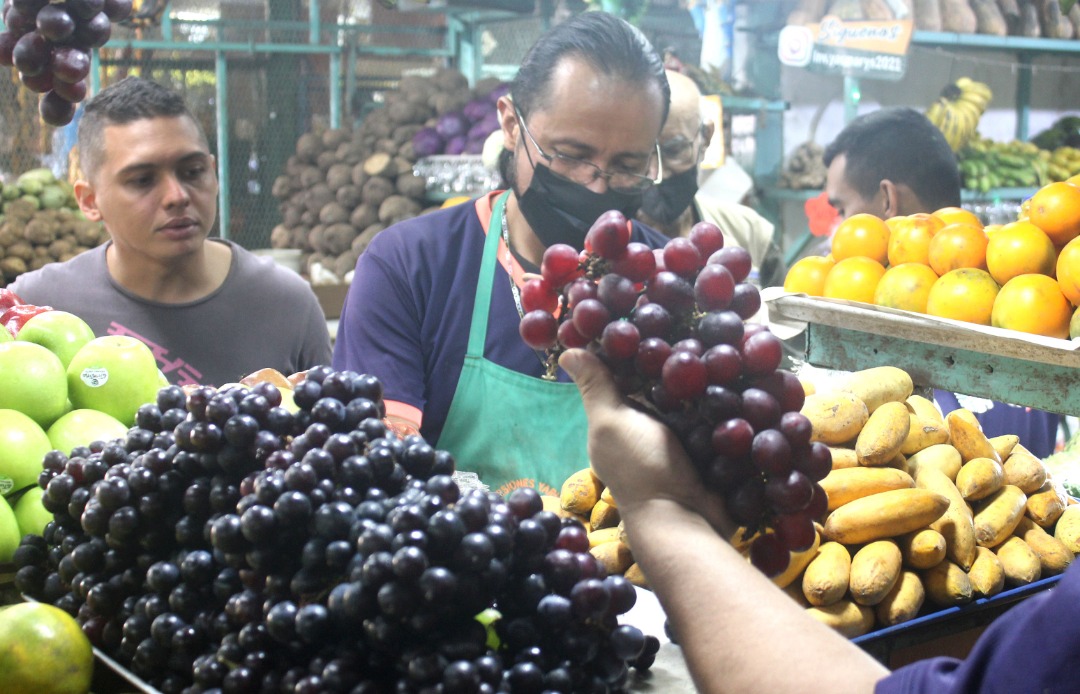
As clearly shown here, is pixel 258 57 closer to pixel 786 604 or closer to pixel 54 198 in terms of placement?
pixel 54 198

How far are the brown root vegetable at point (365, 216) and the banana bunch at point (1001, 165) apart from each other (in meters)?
3.73

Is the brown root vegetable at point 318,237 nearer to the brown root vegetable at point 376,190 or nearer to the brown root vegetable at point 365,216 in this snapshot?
the brown root vegetable at point 365,216

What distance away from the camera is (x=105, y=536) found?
1.19 meters

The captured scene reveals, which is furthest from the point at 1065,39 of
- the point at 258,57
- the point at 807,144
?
the point at 258,57

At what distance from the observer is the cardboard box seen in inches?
207

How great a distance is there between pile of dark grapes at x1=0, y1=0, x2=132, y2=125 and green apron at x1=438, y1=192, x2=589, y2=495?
3.24ft

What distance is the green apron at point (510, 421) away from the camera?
2.34 metres

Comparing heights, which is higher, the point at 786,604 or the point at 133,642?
the point at 786,604

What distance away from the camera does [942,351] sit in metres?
1.95

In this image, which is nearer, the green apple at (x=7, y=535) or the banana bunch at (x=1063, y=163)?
the green apple at (x=7, y=535)

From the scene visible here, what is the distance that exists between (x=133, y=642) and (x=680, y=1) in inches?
221

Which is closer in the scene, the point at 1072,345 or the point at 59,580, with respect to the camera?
the point at 59,580

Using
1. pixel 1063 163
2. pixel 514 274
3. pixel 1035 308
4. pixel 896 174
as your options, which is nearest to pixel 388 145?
pixel 896 174

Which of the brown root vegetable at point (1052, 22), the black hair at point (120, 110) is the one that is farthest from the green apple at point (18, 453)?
the brown root vegetable at point (1052, 22)
